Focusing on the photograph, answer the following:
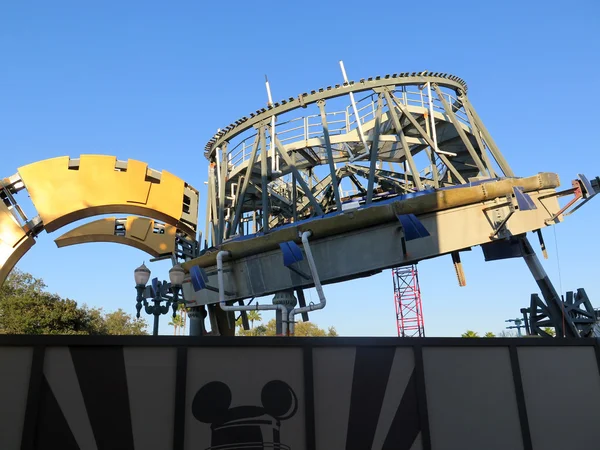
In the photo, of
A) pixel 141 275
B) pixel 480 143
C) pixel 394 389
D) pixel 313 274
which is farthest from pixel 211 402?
pixel 480 143

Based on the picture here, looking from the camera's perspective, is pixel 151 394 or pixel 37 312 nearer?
pixel 151 394

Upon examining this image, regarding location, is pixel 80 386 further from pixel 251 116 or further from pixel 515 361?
pixel 251 116

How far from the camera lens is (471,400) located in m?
6.14

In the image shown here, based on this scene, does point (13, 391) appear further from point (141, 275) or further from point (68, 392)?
point (141, 275)

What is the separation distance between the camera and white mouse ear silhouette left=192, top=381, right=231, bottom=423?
5.52m

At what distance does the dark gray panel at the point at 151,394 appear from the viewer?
5.34m

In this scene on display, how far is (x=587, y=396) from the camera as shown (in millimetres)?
6441

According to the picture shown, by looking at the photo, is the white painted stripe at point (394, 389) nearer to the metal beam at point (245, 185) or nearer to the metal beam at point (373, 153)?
the metal beam at point (373, 153)

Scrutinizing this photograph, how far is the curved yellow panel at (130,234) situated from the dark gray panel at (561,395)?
63.8 ft

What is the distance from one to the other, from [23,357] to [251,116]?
55.9ft

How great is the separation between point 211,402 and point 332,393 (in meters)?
1.55

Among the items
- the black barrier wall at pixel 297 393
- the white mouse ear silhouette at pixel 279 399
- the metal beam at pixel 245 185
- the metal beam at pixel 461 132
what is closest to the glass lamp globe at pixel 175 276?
the metal beam at pixel 245 185

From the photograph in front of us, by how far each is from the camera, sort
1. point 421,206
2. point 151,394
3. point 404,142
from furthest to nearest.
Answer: point 404,142 < point 421,206 < point 151,394

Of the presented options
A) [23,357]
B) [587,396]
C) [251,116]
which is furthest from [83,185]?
[587,396]
